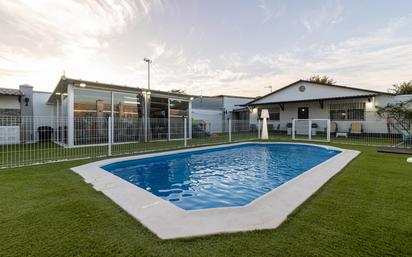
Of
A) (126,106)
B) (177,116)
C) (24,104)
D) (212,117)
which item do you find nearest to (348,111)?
(212,117)

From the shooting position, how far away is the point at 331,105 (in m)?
16.7

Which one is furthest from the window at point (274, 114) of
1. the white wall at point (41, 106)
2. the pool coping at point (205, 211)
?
the white wall at point (41, 106)

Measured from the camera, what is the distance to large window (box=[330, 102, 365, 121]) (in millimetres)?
15195

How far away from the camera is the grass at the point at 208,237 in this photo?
2.01 metres

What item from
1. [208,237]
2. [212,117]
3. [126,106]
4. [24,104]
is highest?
[24,104]

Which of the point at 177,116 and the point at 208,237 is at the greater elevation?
the point at 177,116

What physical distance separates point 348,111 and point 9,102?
916 inches

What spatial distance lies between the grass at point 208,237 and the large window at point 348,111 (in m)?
13.9

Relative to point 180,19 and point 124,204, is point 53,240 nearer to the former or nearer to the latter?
point 124,204

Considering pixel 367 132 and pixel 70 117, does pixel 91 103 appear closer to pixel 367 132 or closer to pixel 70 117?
pixel 70 117

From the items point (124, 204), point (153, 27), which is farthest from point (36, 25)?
point (124, 204)

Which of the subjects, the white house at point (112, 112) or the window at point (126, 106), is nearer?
the white house at point (112, 112)

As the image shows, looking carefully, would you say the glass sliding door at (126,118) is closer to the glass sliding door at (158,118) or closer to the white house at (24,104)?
the glass sliding door at (158,118)

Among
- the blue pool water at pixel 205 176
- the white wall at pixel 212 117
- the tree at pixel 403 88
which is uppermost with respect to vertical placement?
the tree at pixel 403 88
